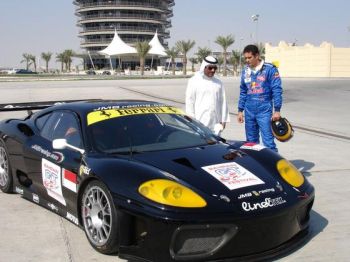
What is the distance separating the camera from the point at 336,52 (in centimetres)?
6444

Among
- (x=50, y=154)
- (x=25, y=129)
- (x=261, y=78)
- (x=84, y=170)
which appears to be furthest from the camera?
(x=261, y=78)

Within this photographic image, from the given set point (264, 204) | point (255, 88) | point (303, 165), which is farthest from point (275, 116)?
point (264, 204)

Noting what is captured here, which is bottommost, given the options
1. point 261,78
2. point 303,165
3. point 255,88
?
point 303,165

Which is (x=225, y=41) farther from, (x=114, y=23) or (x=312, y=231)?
(x=312, y=231)

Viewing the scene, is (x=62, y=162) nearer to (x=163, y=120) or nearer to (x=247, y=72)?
(x=163, y=120)

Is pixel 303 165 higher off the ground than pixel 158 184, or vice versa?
pixel 158 184

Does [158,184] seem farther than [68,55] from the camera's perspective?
No

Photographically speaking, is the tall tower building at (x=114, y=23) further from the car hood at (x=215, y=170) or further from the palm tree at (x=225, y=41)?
the car hood at (x=215, y=170)

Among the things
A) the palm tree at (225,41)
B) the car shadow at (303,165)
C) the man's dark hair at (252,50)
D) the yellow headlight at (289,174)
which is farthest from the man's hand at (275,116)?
the palm tree at (225,41)

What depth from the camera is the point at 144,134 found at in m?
4.43

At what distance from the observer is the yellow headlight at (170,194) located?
328cm

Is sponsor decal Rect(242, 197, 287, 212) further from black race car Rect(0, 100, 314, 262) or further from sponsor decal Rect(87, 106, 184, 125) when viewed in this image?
sponsor decal Rect(87, 106, 184, 125)

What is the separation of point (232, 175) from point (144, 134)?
107cm

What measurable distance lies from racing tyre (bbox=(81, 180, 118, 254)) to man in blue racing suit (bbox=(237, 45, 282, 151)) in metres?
2.84
